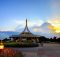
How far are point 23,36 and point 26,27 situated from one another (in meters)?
1.63

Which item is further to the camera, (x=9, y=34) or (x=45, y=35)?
(x=45, y=35)

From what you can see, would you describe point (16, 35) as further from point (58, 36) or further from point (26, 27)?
point (58, 36)

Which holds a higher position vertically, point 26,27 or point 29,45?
point 26,27

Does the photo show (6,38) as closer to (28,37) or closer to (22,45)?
(28,37)

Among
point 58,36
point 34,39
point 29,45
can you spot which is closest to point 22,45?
point 29,45

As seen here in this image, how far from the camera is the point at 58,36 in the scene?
35.7 m

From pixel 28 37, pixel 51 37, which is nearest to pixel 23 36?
pixel 28 37

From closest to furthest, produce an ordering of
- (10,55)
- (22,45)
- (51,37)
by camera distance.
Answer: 1. (10,55)
2. (22,45)
3. (51,37)

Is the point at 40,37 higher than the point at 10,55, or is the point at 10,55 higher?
the point at 40,37

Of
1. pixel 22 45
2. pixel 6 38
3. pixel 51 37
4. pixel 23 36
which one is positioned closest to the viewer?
pixel 22 45

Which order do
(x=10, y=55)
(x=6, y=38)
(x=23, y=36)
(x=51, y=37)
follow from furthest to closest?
(x=51, y=37)
(x=6, y=38)
(x=23, y=36)
(x=10, y=55)

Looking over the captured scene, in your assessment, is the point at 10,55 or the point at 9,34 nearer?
the point at 10,55

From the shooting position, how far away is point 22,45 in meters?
23.2

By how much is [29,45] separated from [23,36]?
629 cm
